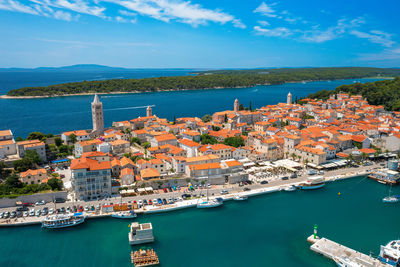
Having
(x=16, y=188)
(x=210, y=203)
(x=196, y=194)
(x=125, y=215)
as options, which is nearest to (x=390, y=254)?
(x=210, y=203)

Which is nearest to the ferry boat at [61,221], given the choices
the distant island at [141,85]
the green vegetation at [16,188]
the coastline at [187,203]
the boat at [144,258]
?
the coastline at [187,203]

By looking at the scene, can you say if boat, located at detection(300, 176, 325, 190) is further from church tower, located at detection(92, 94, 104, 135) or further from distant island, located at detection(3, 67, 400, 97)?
distant island, located at detection(3, 67, 400, 97)

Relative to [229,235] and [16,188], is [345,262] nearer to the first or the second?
[229,235]

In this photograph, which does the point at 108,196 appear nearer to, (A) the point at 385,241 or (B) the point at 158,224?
(B) the point at 158,224

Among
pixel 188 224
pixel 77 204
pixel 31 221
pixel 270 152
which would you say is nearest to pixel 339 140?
pixel 270 152

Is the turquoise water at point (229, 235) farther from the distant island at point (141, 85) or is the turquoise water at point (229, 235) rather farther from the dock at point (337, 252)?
the distant island at point (141, 85)

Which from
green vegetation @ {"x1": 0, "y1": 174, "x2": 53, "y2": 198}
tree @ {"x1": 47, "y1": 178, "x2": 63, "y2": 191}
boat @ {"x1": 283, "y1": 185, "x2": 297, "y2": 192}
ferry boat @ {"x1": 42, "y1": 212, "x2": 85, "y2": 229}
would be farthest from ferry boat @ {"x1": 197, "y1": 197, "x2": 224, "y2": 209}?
green vegetation @ {"x1": 0, "y1": 174, "x2": 53, "y2": 198}

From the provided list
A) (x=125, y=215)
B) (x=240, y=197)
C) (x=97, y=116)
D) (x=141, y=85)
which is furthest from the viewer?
(x=141, y=85)
